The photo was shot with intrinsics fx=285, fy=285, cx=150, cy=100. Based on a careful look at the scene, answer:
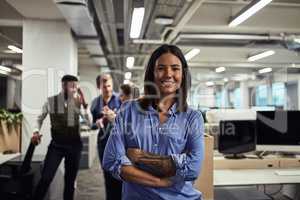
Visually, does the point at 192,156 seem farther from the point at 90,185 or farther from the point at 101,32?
the point at 101,32

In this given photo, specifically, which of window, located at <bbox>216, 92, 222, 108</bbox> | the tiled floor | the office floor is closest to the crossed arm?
the office floor

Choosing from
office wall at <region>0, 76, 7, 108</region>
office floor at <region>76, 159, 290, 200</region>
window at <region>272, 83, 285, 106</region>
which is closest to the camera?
office floor at <region>76, 159, 290, 200</region>

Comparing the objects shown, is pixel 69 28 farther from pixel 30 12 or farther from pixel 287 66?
pixel 287 66

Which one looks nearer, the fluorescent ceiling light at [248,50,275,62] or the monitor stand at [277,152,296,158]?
the monitor stand at [277,152,296,158]

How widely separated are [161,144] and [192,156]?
14cm

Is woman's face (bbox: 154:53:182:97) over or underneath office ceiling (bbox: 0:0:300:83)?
underneath

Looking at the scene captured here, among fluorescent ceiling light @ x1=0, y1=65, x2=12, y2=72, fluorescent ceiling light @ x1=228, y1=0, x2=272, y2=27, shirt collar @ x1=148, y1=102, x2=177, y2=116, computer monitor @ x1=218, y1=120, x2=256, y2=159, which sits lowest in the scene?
computer monitor @ x1=218, y1=120, x2=256, y2=159

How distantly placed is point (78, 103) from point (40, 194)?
1.11 m

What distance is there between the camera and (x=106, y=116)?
2.99m

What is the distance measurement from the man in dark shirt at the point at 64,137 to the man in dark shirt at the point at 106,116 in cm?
25

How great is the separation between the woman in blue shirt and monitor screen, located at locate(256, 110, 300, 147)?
1949 millimetres

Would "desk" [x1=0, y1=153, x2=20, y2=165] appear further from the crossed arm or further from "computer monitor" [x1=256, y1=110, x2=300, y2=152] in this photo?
"computer monitor" [x1=256, y1=110, x2=300, y2=152]

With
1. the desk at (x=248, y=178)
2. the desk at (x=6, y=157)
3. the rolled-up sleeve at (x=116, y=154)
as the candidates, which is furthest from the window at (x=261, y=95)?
the rolled-up sleeve at (x=116, y=154)

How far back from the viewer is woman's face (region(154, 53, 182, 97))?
3.98 feet
